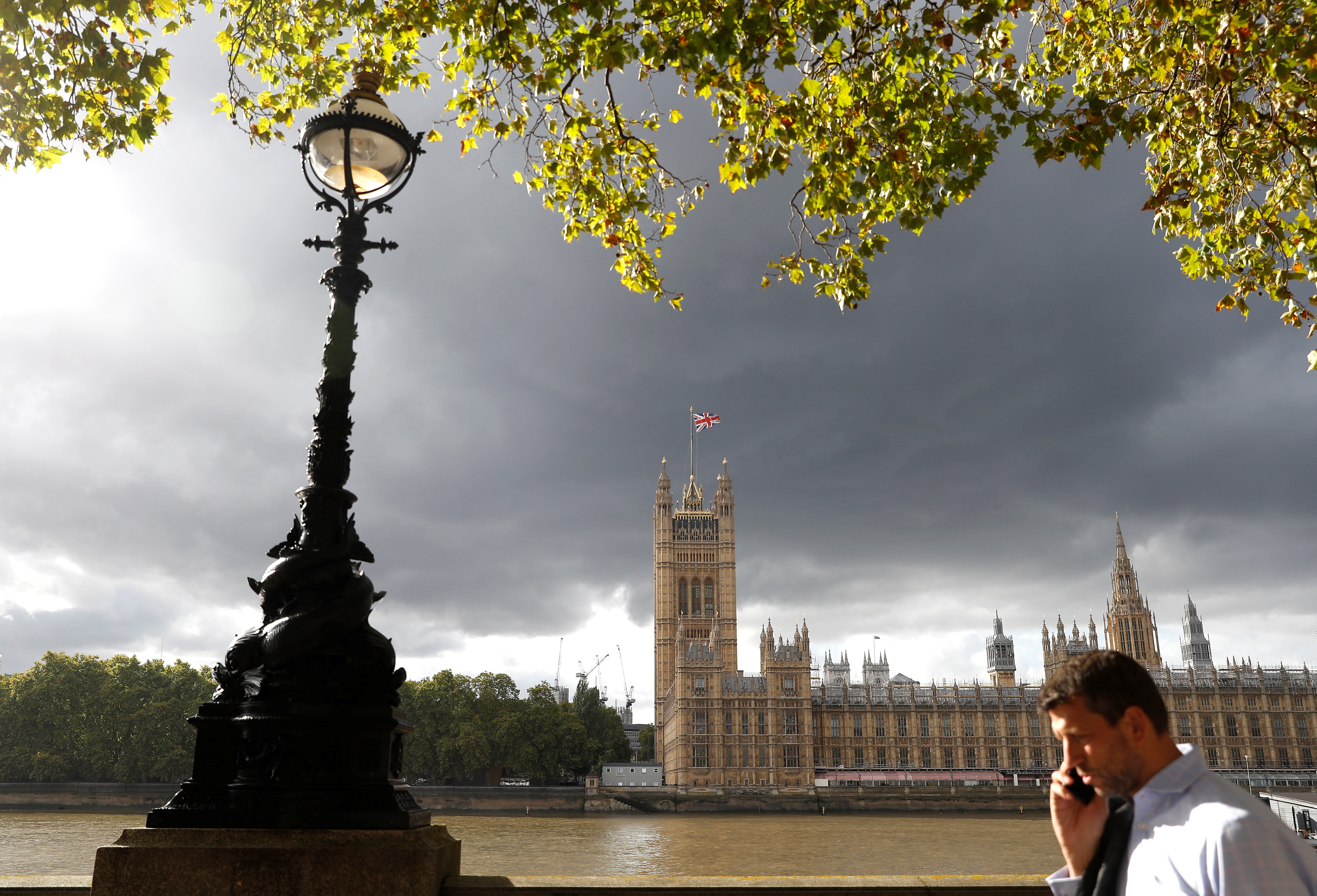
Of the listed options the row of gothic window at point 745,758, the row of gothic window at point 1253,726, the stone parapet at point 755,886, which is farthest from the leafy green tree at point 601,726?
the stone parapet at point 755,886

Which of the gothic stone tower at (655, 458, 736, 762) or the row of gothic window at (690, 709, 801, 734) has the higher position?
the gothic stone tower at (655, 458, 736, 762)

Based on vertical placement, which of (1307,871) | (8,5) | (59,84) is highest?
(59,84)

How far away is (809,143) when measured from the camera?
798 cm

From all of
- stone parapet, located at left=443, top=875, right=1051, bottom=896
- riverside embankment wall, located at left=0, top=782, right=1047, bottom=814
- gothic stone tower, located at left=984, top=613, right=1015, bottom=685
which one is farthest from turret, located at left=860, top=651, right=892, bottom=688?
stone parapet, located at left=443, top=875, right=1051, bottom=896

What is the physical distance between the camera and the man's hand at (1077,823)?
7.26 ft

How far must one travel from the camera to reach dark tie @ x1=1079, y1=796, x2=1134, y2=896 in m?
2.12

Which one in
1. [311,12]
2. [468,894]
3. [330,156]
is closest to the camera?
[468,894]

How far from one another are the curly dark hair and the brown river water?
1812cm

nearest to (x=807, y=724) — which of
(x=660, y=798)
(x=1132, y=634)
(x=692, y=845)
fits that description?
(x=660, y=798)

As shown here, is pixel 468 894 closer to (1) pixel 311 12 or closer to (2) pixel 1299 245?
(1) pixel 311 12

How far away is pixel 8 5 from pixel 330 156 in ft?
8.30

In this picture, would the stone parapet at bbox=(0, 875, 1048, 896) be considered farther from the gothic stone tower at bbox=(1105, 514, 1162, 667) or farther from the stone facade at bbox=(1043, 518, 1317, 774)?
the gothic stone tower at bbox=(1105, 514, 1162, 667)

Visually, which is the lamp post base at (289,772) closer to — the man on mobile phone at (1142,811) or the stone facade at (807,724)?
the man on mobile phone at (1142,811)

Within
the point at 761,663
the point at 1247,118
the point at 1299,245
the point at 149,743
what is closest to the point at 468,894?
the point at 1247,118
